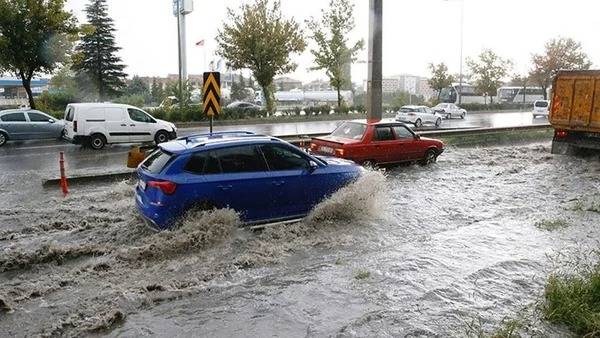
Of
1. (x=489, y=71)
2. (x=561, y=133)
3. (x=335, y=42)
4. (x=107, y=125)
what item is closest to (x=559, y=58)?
(x=489, y=71)

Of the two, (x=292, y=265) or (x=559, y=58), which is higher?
(x=559, y=58)

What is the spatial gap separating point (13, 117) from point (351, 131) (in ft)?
42.6

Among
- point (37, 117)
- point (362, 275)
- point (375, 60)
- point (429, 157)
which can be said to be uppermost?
point (375, 60)

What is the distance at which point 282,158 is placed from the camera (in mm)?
7598

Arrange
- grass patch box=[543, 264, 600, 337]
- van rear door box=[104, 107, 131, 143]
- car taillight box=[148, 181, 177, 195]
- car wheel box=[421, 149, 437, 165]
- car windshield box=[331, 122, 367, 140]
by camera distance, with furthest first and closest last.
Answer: van rear door box=[104, 107, 131, 143] < car wheel box=[421, 149, 437, 165] < car windshield box=[331, 122, 367, 140] < car taillight box=[148, 181, 177, 195] < grass patch box=[543, 264, 600, 337]

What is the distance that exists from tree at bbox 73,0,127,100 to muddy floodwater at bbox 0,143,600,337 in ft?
118

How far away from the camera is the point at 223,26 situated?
109ft

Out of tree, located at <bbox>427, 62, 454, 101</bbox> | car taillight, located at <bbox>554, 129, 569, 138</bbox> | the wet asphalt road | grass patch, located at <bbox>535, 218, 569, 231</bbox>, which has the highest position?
tree, located at <bbox>427, 62, 454, 101</bbox>

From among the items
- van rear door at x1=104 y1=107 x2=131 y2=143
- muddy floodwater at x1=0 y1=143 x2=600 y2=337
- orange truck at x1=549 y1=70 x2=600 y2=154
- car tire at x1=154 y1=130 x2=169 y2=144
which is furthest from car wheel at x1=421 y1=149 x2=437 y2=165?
van rear door at x1=104 y1=107 x2=131 y2=143

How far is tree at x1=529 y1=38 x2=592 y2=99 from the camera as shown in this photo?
179ft

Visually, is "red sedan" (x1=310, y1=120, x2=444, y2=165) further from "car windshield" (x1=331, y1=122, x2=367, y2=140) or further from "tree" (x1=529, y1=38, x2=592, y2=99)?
"tree" (x1=529, y1=38, x2=592, y2=99)

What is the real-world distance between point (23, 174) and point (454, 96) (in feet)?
165

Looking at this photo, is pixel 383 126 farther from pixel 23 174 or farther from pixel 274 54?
pixel 274 54

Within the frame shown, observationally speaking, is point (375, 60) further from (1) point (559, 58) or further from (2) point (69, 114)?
(1) point (559, 58)
